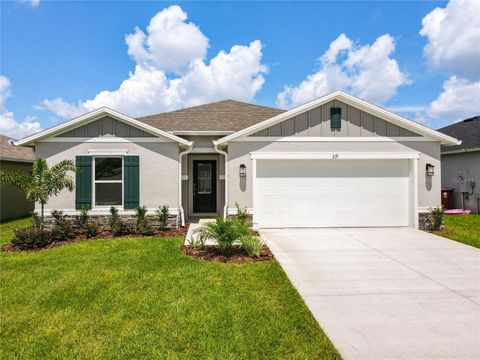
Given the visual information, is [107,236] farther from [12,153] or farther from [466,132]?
[466,132]

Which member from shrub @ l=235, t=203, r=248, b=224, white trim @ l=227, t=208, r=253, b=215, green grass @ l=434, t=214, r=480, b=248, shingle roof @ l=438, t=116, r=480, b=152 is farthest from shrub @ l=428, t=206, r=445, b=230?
shingle roof @ l=438, t=116, r=480, b=152

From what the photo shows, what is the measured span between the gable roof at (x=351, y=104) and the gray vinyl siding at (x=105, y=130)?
279 centimetres

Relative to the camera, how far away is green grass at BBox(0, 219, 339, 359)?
325cm

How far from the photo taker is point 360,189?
10195 mm

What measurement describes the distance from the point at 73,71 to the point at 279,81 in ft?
29.3

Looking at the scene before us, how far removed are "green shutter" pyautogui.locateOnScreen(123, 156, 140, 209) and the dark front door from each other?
2994 mm

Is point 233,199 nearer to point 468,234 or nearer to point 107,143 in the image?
point 107,143

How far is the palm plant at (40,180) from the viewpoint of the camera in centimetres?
815

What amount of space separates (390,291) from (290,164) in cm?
574

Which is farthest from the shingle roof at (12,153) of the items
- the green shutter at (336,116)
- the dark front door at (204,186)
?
the green shutter at (336,116)

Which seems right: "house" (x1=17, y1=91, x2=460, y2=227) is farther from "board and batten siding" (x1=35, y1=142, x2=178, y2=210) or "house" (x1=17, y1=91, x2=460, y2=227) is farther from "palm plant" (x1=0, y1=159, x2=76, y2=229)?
"palm plant" (x1=0, y1=159, x2=76, y2=229)

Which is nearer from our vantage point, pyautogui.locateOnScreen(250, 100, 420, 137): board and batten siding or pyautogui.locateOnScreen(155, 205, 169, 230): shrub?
pyautogui.locateOnScreen(155, 205, 169, 230): shrub

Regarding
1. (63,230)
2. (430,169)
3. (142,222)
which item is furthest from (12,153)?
(430,169)

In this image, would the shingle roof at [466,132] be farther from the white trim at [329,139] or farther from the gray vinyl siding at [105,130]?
the gray vinyl siding at [105,130]
